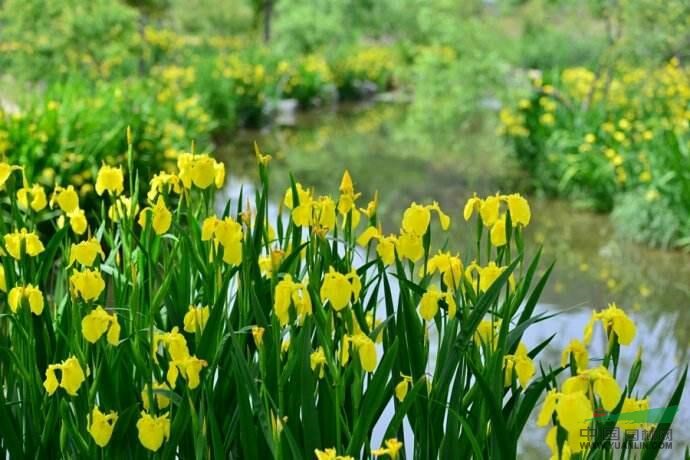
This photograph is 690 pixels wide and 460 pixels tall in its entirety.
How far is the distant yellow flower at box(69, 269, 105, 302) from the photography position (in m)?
1.73

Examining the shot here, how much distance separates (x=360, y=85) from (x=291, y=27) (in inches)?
89.7

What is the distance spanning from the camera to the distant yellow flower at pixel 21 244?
1.91 m

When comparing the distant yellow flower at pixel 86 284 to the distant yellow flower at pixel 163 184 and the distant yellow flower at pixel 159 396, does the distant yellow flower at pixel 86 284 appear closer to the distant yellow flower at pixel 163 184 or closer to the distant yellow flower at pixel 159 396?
the distant yellow flower at pixel 159 396

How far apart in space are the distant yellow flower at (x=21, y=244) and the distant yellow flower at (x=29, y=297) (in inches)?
4.1

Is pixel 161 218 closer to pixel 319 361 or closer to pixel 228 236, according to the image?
pixel 228 236

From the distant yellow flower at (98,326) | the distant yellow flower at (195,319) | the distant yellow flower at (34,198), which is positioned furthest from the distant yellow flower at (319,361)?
the distant yellow flower at (34,198)

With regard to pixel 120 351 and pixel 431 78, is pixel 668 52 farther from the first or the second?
pixel 120 351

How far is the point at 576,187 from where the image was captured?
7.59 meters

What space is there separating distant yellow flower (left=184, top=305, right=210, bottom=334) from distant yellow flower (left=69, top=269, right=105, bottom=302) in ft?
0.56

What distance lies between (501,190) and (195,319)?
673 cm

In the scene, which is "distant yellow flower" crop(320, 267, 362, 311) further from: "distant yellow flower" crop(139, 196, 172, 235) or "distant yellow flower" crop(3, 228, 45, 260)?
"distant yellow flower" crop(3, 228, 45, 260)

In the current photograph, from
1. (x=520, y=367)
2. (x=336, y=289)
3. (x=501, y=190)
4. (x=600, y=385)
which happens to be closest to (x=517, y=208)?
(x=520, y=367)

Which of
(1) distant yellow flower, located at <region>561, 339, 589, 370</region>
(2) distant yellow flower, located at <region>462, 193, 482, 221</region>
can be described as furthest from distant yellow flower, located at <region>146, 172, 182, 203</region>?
(1) distant yellow flower, located at <region>561, 339, 589, 370</region>

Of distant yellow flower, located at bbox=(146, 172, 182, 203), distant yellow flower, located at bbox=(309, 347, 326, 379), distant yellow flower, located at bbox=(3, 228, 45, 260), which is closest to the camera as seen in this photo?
distant yellow flower, located at bbox=(309, 347, 326, 379)
